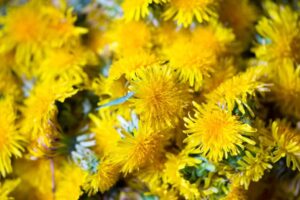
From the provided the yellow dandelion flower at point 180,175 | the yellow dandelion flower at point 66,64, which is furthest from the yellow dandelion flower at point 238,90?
the yellow dandelion flower at point 66,64

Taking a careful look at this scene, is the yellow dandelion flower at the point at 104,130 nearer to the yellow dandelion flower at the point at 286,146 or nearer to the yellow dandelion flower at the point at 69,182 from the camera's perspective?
the yellow dandelion flower at the point at 69,182

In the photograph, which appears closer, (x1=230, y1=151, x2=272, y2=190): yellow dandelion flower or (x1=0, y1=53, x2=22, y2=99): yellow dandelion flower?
(x1=230, y1=151, x2=272, y2=190): yellow dandelion flower

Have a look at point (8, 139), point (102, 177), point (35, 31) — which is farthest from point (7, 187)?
point (35, 31)

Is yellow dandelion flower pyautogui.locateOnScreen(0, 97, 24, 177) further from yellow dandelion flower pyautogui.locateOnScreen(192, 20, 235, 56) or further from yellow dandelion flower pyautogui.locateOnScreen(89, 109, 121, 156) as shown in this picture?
yellow dandelion flower pyautogui.locateOnScreen(192, 20, 235, 56)

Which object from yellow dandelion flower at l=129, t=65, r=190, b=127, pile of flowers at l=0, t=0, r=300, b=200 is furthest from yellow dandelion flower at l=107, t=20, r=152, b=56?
yellow dandelion flower at l=129, t=65, r=190, b=127

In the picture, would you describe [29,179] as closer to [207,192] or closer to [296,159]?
[207,192]

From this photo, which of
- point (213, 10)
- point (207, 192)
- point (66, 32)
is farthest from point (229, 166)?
point (66, 32)

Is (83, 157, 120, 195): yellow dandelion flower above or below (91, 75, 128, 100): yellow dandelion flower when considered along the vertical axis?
below

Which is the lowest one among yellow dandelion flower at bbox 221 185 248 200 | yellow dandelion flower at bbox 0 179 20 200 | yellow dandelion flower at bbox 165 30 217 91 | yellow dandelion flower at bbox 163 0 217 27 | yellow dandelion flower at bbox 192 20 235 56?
yellow dandelion flower at bbox 0 179 20 200

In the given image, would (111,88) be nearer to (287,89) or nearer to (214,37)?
(214,37)
